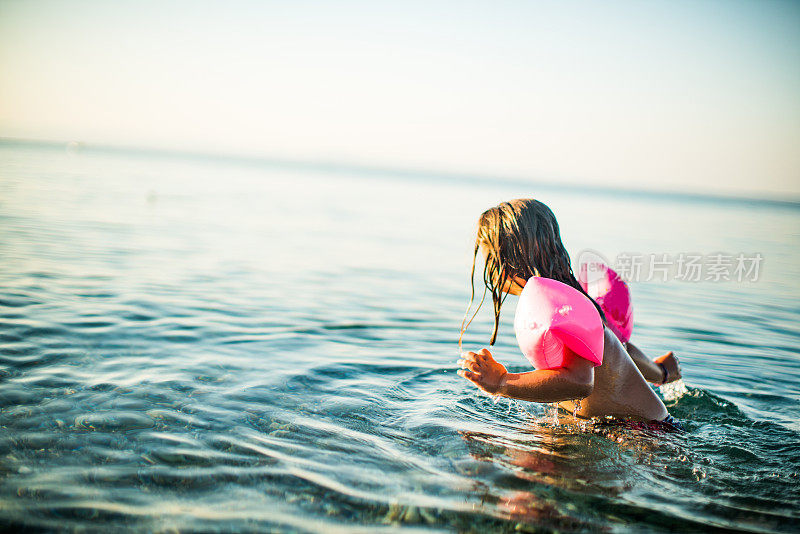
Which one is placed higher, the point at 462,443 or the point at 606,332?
the point at 606,332

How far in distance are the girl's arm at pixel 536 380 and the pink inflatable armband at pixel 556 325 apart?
7 cm

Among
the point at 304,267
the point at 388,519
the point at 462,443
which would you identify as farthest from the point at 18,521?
the point at 304,267

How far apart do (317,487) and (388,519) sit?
48 cm

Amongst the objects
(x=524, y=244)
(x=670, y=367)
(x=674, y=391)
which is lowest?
(x=674, y=391)

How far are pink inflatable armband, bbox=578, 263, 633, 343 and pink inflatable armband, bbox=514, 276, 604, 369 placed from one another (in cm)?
126

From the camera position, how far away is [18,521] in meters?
2.73

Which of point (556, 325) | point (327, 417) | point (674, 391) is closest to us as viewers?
point (556, 325)

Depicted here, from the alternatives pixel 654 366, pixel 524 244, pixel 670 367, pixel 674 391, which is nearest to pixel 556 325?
pixel 524 244

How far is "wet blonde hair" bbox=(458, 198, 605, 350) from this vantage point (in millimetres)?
3512

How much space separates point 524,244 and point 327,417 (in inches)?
75.5

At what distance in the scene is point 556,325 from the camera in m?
3.15

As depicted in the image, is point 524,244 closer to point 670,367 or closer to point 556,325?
point 556,325

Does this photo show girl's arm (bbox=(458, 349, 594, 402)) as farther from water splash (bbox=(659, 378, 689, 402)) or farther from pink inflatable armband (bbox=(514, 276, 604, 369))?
water splash (bbox=(659, 378, 689, 402))

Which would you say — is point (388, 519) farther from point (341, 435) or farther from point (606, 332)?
point (606, 332)
